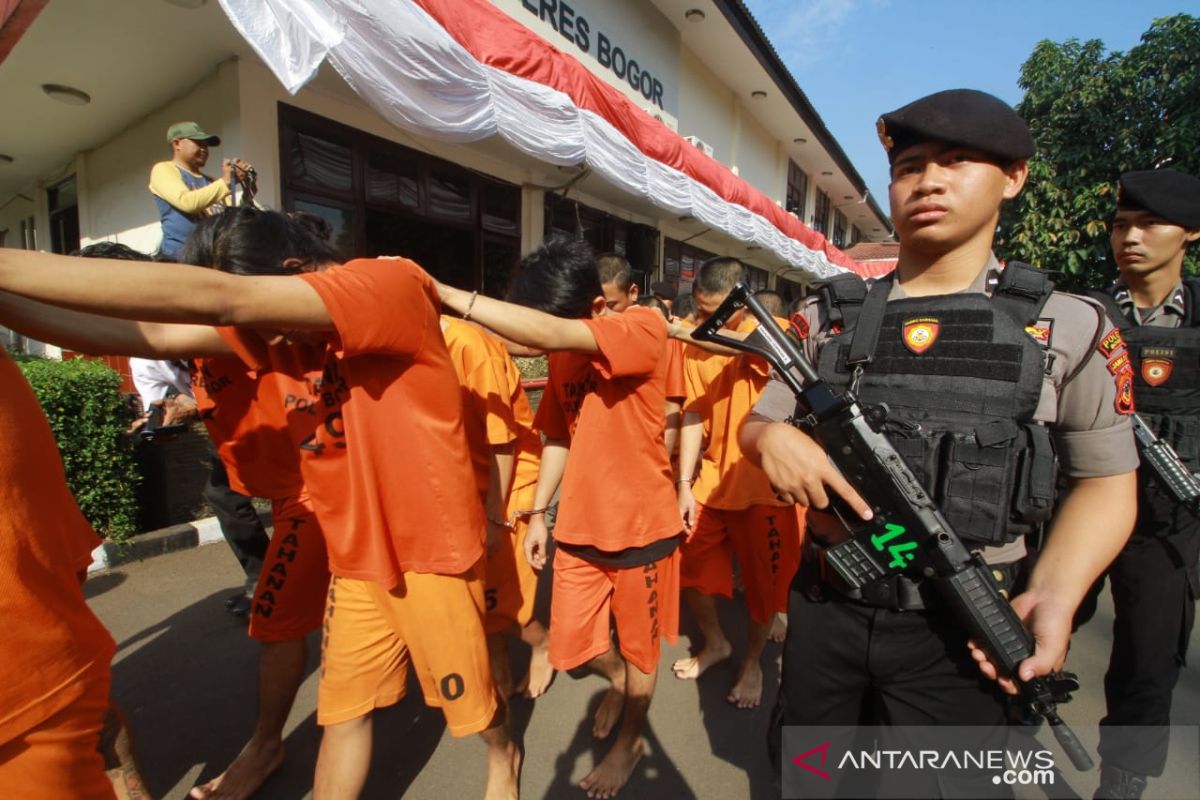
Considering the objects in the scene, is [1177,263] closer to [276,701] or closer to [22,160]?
[276,701]

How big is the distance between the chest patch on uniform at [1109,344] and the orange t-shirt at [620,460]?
44.8 inches

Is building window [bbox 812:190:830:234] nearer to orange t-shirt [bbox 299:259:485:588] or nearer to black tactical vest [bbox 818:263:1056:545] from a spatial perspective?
black tactical vest [bbox 818:263:1056:545]

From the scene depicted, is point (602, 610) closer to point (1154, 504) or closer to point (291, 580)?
point (291, 580)

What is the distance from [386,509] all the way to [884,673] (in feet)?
4.05

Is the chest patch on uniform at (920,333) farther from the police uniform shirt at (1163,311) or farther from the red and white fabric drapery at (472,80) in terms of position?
the red and white fabric drapery at (472,80)

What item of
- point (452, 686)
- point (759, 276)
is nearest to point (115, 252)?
point (452, 686)

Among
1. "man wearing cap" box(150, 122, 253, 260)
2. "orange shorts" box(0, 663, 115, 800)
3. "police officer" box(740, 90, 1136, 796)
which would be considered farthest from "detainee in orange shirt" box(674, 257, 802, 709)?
"man wearing cap" box(150, 122, 253, 260)

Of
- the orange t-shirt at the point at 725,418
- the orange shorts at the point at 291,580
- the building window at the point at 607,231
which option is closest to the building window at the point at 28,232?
the building window at the point at 607,231

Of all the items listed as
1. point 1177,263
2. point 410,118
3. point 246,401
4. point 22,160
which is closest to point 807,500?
point 246,401

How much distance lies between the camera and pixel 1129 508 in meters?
1.11

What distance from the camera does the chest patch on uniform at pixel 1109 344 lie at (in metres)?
1.11

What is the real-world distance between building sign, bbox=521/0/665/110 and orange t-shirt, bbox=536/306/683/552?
7.11 metres

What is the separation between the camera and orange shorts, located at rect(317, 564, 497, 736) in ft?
4.93

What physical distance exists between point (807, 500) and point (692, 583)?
5.61 feet
